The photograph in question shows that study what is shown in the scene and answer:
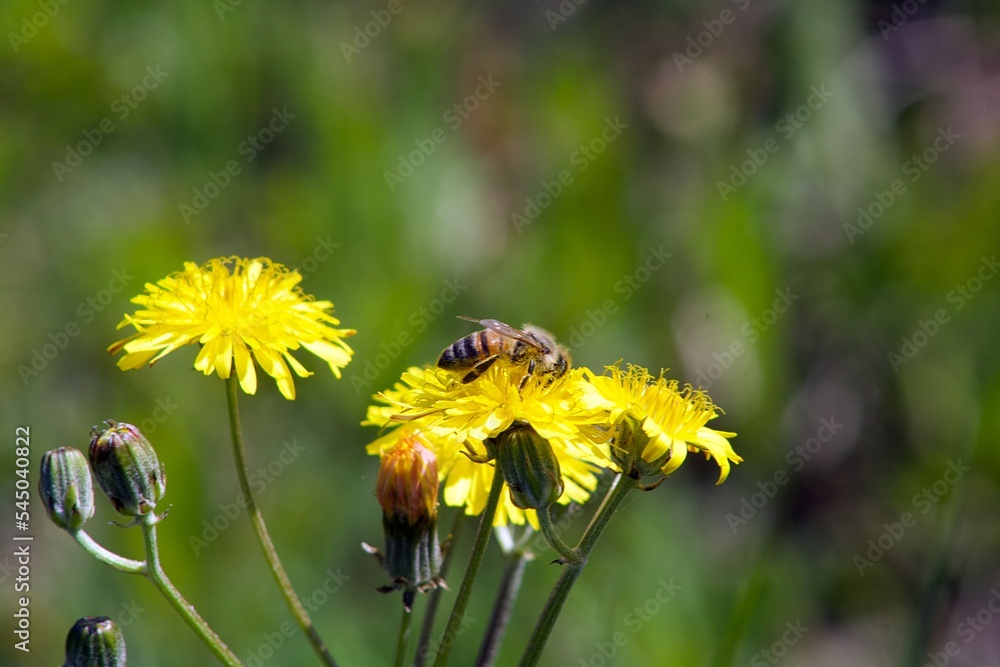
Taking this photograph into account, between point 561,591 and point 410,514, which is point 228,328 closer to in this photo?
point 410,514

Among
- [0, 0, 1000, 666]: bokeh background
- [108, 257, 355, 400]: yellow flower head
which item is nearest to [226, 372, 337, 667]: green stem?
[108, 257, 355, 400]: yellow flower head

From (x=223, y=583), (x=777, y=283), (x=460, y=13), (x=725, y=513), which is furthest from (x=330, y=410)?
(x=460, y=13)

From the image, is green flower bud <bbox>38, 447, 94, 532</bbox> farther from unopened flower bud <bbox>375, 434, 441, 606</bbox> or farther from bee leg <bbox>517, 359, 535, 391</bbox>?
bee leg <bbox>517, 359, 535, 391</bbox>

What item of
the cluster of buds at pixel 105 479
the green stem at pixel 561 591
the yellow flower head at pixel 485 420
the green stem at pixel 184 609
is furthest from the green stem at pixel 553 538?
the cluster of buds at pixel 105 479

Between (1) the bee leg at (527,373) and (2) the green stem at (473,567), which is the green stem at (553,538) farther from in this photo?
(1) the bee leg at (527,373)

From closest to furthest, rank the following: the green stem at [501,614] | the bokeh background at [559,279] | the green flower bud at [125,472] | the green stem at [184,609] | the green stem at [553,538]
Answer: the green stem at [553,538] < the green stem at [184,609] < the green flower bud at [125,472] < the green stem at [501,614] < the bokeh background at [559,279]

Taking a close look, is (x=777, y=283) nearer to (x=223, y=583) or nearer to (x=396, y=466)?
(x=223, y=583)
